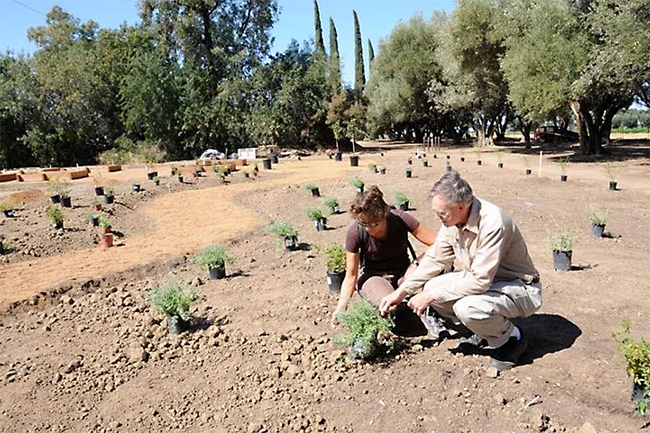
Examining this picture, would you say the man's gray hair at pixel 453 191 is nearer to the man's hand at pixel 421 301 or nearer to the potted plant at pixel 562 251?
the man's hand at pixel 421 301

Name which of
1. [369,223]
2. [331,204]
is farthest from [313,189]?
[369,223]

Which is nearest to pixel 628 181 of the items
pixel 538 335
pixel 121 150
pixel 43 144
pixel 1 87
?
pixel 538 335

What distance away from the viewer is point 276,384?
303cm

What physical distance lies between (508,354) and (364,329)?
0.83m

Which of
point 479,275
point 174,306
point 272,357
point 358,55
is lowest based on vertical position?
point 272,357

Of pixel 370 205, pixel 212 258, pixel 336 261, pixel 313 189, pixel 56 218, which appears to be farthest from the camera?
pixel 313 189

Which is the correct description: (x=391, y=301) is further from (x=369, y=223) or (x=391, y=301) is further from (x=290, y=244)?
(x=290, y=244)

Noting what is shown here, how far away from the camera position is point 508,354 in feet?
9.36

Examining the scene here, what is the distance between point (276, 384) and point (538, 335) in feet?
5.61

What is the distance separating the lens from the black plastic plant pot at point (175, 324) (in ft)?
12.8

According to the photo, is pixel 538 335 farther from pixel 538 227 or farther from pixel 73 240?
pixel 73 240

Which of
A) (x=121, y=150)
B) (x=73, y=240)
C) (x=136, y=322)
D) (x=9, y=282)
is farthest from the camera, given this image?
(x=121, y=150)

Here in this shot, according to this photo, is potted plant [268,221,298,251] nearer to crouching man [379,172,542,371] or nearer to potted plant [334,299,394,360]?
potted plant [334,299,394,360]

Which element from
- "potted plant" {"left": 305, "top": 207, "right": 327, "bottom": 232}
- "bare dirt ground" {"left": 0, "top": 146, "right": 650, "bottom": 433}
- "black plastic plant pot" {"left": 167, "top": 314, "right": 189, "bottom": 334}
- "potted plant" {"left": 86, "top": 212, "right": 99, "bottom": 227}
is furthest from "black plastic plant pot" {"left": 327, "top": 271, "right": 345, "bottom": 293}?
"potted plant" {"left": 86, "top": 212, "right": 99, "bottom": 227}
